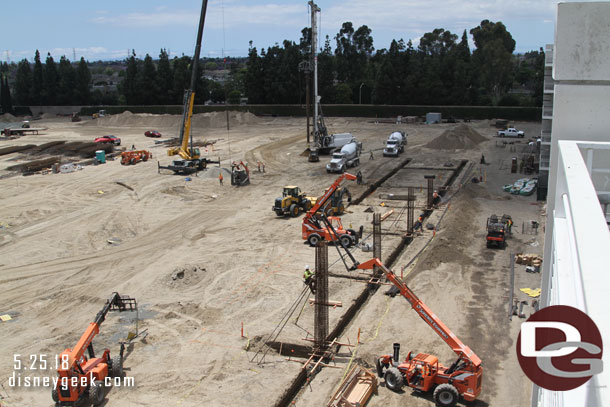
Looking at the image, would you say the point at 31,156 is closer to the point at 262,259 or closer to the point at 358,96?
the point at 262,259

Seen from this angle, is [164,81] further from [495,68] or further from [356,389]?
[356,389]

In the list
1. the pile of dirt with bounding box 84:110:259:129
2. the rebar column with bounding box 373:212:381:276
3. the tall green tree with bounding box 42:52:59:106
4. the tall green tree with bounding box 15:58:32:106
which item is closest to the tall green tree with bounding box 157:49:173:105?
the pile of dirt with bounding box 84:110:259:129

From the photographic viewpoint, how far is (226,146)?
198 ft

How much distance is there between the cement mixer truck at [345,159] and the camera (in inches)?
1795

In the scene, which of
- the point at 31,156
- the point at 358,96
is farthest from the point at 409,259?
the point at 358,96

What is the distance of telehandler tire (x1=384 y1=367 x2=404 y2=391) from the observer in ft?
51.8

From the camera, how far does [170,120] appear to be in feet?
268

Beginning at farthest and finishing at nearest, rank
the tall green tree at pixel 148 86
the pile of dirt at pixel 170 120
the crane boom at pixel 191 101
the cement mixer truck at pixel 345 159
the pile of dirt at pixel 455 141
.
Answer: the tall green tree at pixel 148 86
the pile of dirt at pixel 170 120
the pile of dirt at pixel 455 141
the crane boom at pixel 191 101
the cement mixer truck at pixel 345 159

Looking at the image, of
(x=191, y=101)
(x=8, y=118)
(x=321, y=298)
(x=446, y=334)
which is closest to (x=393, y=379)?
(x=446, y=334)

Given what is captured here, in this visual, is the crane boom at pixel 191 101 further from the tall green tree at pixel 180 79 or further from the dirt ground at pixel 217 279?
the tall green tree at pixel 180 79

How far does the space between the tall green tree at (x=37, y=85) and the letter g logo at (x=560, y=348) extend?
112 meters

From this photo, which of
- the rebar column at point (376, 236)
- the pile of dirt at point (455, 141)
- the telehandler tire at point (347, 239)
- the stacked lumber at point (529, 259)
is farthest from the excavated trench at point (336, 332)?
the pile of dirt at point (455, 141)

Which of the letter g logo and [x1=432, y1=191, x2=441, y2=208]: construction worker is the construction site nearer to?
[x1=432, y1=191, x2=441, y2=208]: construction worker

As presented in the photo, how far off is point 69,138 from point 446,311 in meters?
60.2
